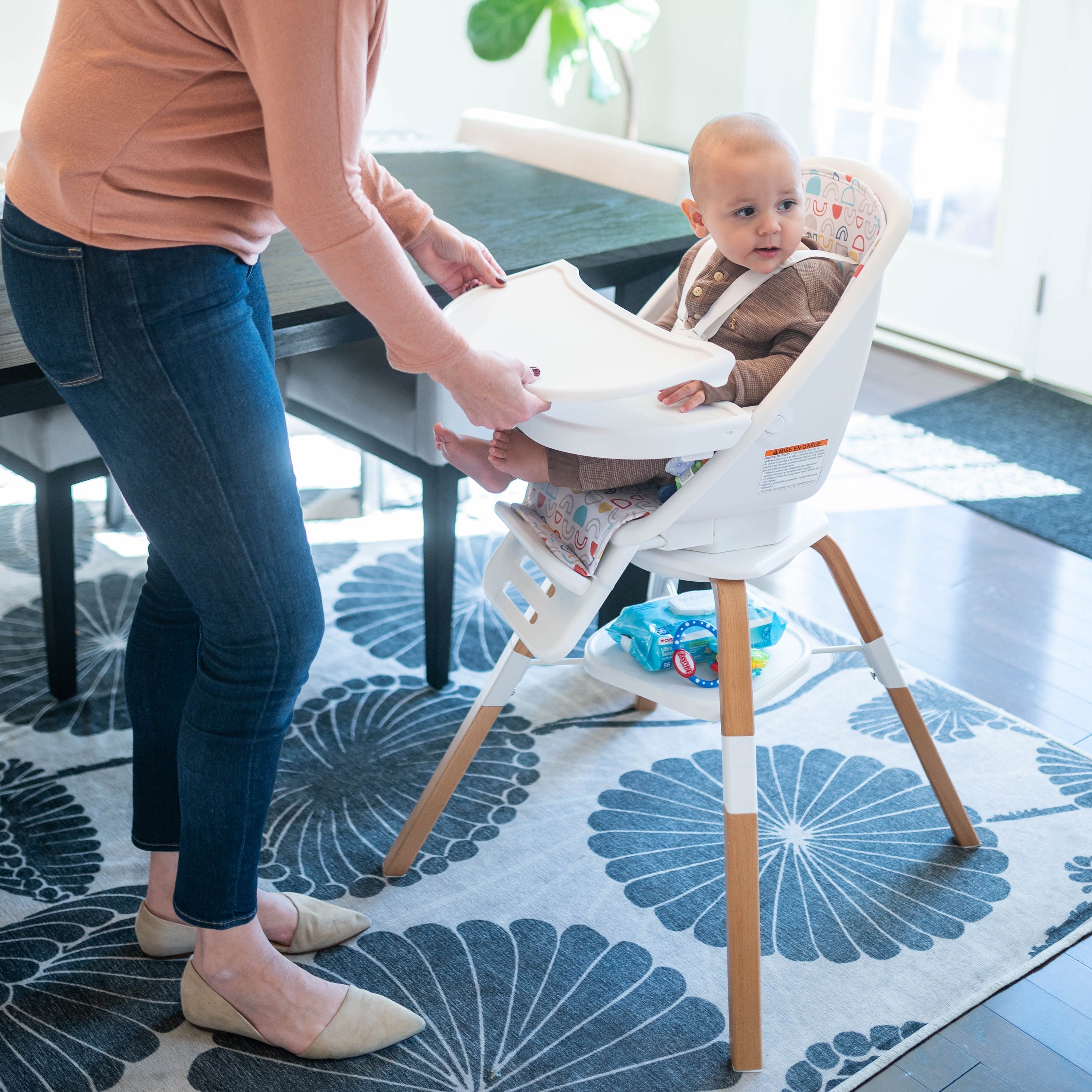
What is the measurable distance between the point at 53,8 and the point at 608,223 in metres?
2.20

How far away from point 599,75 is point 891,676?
2658mm

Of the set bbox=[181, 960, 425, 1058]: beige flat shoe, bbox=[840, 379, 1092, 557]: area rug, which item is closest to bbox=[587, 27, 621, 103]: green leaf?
bbox=[840, 379, 1092, 557]: area rug

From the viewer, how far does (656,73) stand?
4305 millimetres

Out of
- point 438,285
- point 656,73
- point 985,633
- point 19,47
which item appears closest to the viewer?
point 438,285

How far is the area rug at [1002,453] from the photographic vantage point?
8.70 ft

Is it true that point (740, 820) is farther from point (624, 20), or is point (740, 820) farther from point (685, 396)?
point (624, 20)

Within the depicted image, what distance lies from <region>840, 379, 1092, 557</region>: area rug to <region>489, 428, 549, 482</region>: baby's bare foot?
5.16 ft

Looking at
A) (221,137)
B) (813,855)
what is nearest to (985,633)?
(813,855)

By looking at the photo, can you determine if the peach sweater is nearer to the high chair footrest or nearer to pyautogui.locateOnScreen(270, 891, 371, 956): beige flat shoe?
the high chair footrest

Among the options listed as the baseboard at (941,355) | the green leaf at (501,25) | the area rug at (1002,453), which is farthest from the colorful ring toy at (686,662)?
the green leaf at (501,25)

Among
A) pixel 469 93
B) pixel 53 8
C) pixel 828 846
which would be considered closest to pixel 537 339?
pixel 828 846

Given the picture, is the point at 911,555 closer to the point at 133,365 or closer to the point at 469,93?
the point at 133,365

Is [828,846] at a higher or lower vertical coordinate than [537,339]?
Result: lower

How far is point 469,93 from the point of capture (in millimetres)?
4109
